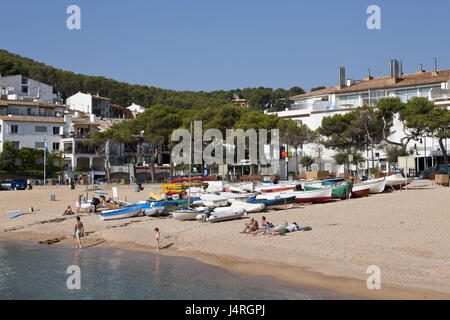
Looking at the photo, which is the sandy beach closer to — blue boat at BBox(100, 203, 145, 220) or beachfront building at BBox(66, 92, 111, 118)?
blue boat at BBox(100, 203, 145, 220)

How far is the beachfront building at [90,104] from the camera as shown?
9494cm

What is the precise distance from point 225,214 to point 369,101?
4035 centimetres

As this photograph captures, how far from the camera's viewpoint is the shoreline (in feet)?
44.6

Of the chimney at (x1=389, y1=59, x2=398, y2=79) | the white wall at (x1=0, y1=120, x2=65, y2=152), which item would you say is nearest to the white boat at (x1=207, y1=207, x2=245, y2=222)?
the chimney at (x1=389, y1=59, x2=398, y2=79)

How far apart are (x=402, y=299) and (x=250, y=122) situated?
145ft

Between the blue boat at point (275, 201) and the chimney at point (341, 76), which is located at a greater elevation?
the chimney at point (341, 76)

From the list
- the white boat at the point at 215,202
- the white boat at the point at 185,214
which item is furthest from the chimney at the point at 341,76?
the white boat at the point at 185,214

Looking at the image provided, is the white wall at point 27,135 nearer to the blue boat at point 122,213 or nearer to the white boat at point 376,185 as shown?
the blue boat at point 122,213

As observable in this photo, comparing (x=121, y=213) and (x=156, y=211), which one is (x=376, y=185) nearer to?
(x=156, y=211)

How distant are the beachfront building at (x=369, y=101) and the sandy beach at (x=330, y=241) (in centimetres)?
2349

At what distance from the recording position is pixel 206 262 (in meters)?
19.2

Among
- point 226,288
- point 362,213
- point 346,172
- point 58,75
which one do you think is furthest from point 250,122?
point 58,75
